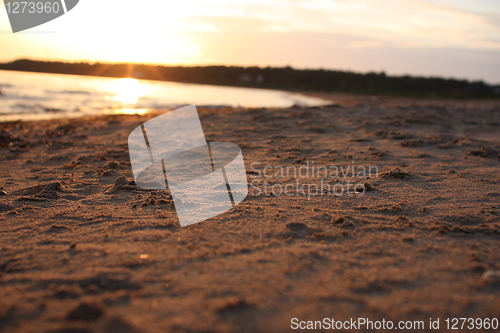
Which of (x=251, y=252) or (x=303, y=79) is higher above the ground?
(x=303, y=79)

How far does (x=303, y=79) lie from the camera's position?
108ft

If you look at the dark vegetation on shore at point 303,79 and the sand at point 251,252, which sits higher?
the dark vegetation on shore at point 303,79

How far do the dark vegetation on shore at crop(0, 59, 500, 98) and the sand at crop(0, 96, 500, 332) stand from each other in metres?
22.1

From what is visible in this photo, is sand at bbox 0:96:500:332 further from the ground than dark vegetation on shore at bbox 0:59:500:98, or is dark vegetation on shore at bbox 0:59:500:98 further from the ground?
dark vegetation on shore at bbox 0:59:500:98

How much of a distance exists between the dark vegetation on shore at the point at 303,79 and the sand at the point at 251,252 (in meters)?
22.1

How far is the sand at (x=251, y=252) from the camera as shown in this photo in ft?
5.19

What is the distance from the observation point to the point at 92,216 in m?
2.68

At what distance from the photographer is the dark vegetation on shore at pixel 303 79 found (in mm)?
27156

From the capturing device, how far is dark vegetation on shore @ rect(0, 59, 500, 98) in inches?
1069

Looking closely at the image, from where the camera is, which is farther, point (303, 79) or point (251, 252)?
point (303, 79)

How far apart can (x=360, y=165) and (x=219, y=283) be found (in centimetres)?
281

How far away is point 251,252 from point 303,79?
106ft

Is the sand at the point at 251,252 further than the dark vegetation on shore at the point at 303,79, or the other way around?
the dark vegetation on shore at the point at 303,79

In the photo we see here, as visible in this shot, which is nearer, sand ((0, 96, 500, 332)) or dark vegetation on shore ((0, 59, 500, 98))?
sand ((0, 96, 500, 332))
